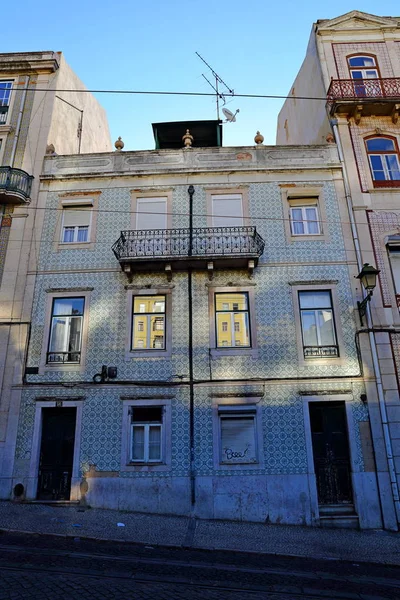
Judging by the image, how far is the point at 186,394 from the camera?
11.3 meters

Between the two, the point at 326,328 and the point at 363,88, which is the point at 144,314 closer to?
the point at 326,328

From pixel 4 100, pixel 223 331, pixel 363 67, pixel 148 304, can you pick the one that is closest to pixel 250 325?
pixel 223 331

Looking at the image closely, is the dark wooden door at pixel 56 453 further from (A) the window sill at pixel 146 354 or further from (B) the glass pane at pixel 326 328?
(B) the glass pane at pixel 326 328

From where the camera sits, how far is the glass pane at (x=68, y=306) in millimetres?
12445

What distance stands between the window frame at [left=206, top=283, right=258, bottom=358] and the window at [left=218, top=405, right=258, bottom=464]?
4.96ft

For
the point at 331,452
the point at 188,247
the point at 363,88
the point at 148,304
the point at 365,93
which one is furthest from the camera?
the point at 363,88

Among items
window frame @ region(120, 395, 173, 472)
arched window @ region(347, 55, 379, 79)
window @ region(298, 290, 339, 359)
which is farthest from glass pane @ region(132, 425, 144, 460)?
arched window @ region(347, 55, 379, 79)

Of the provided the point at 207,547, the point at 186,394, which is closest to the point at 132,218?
the point at 186,394

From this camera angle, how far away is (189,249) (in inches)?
486

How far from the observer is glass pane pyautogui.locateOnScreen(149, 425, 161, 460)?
11.0m

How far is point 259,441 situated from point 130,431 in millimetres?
3545

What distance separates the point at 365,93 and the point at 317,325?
876cm

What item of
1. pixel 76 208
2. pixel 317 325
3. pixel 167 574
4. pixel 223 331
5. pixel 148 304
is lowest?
pixel 167 574

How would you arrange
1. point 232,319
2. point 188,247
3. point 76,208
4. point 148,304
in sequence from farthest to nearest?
point 76,208
point 188,247
point 148,304
point 232,319
